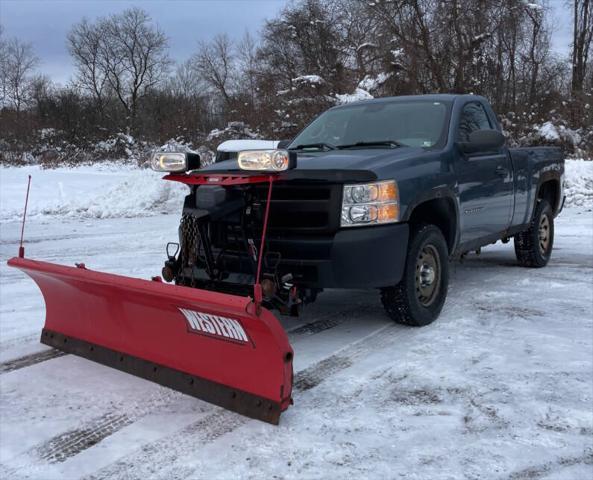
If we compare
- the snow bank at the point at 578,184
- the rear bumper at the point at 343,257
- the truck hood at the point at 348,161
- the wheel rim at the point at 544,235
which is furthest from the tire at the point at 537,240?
the snow bank at the point at 578,184

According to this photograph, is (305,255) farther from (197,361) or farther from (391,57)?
(391,57)

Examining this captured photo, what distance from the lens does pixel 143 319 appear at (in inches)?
143

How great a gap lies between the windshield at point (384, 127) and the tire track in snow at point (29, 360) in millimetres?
2598

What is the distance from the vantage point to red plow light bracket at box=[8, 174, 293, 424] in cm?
303

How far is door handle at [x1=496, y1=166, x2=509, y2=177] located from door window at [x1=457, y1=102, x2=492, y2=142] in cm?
43

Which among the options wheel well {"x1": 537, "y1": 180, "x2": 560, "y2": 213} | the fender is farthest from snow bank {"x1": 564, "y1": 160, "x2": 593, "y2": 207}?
the fender

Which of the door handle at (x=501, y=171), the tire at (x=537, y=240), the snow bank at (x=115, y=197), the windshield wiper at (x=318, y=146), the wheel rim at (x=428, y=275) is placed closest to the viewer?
the wheel rim at (x=428, y=275)

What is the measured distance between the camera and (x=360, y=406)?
3.34 meters

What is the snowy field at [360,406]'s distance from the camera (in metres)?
2.76

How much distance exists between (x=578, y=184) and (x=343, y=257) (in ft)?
40.3

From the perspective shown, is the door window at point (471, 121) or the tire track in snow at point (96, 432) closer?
the tire track in snow at point (96, 432)

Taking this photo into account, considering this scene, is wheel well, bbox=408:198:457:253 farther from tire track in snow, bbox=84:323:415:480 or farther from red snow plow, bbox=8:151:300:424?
red snow plow, bbox=8:151:300:424

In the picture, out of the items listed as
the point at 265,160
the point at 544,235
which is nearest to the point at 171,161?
the point at 265,160

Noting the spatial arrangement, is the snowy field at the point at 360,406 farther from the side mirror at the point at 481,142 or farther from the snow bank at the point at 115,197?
the snow bank at the point at 115,197
